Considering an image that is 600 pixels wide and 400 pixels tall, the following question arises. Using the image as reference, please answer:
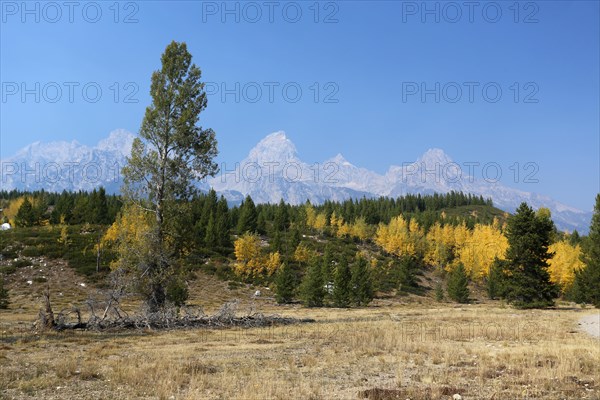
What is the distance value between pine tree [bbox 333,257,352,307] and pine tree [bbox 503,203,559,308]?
19.9 meters

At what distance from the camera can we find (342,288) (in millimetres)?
55688

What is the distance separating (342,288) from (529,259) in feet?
73.6

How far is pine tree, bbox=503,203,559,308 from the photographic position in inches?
1622

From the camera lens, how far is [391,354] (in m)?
16.7

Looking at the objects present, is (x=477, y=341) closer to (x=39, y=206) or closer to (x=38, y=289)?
(x=38, y=289)

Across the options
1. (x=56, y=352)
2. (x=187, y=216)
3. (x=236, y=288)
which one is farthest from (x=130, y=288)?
(x=236, y=288)

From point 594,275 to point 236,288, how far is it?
1953 inches

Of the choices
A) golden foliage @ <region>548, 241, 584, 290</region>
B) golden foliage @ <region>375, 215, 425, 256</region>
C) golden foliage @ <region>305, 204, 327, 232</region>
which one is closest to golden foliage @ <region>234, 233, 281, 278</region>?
golden foliage @ <region>375, 215, 425, 256</region>

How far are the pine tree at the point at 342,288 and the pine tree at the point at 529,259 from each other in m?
19.9

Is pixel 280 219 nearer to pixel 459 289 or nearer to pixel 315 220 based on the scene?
pixel 315 220

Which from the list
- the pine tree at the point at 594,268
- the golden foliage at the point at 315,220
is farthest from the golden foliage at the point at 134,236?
the golden foliage at the point at 315,220

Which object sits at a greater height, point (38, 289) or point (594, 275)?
point (594, 275)

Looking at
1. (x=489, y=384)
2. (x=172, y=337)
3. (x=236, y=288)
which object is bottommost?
(x=236, y=288)

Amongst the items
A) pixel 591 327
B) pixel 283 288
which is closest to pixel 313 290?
pixel 283 288
